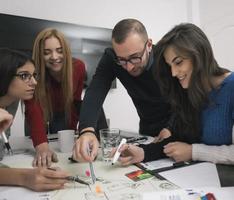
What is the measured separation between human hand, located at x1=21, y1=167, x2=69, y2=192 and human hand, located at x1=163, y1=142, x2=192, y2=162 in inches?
16.2

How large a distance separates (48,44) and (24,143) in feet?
2.22

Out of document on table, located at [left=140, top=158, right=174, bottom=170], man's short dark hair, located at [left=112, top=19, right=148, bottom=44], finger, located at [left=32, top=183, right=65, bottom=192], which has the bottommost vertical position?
finger, located at [left=32, top=183, right=65, bottom=192]

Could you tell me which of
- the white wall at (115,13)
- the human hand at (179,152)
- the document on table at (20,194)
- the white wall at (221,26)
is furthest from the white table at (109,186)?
the white wall at (221,26)

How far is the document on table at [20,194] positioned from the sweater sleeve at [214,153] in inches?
22.0

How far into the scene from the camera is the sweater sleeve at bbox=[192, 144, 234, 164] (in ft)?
3.02

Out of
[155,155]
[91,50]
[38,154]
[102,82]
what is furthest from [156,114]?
[91,50]

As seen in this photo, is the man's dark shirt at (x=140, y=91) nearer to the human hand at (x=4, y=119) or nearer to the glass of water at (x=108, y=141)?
the glass of water at (x=108, y=141)

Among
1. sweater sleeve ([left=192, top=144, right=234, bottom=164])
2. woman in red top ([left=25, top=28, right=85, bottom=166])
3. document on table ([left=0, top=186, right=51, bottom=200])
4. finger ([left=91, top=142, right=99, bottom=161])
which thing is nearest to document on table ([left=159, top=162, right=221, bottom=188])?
sweater sleeve ([left=192, top=144, right=234, bottom=164])

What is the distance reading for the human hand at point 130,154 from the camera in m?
0.96

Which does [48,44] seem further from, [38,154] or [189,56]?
[189,56]

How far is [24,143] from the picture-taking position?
1.42 m

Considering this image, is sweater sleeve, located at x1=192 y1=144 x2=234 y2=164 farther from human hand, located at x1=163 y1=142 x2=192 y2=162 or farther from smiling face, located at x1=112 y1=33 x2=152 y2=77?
smiling face, located at x1=112 y1=33 x2=152 y2=77

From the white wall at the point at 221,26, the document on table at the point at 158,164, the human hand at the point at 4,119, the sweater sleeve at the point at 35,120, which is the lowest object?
the document on table at the point at 158,164

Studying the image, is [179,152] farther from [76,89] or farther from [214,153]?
[76,89]
